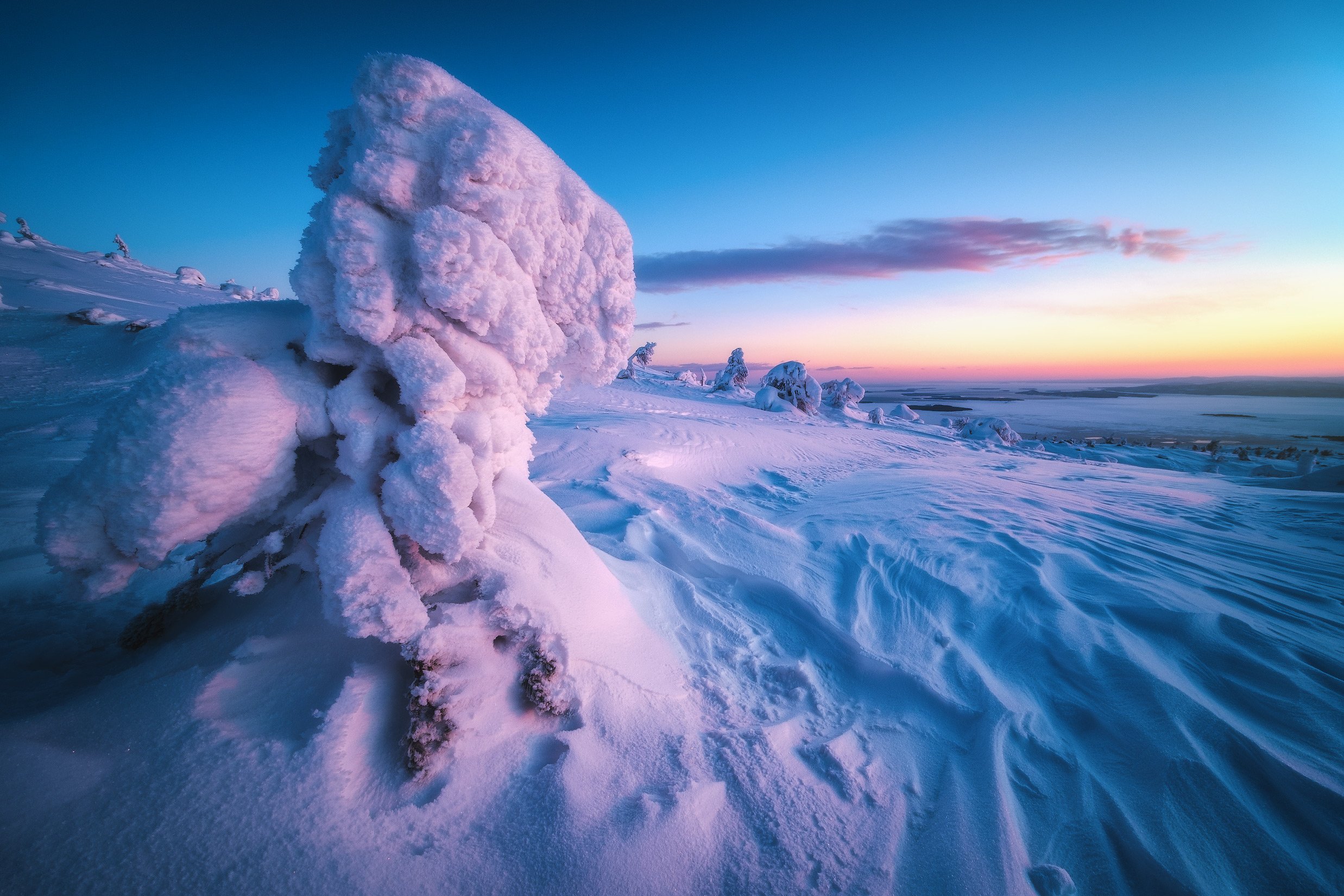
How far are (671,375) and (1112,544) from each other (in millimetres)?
18339

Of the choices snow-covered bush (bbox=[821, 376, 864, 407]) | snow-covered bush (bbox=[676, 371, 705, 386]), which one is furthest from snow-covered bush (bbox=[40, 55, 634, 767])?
snow-covered bush (bbox=[676, 371, 705, 386])

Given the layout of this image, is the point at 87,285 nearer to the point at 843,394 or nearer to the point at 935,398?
the point at 843,394

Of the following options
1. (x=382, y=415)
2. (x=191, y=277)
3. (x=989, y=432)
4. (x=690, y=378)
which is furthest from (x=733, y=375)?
(x=191, y=277)

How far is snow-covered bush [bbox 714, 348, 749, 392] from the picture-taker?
750 inches

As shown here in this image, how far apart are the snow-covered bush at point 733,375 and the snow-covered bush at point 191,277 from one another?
2258cm

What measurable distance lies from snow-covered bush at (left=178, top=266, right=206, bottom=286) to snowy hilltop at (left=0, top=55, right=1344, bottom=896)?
79.3 feet

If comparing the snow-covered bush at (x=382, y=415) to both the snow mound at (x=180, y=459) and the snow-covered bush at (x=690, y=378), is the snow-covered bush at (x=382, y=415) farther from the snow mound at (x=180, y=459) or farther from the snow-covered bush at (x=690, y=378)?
the snow-covered bush at (x=690, y=378)

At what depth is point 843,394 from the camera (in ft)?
55.9

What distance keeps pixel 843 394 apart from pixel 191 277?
2837cm

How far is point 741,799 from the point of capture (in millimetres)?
1973

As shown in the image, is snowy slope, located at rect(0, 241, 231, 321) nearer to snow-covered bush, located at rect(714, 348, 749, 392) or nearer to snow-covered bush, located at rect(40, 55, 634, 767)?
snow-covered bush, located at rect(40, 55, 634, 767)

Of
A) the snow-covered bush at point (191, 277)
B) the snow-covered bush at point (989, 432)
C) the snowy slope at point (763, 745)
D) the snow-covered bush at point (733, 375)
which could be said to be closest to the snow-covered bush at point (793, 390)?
the snow-covered bush at point (733, 375)

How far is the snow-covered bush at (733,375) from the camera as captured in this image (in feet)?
62.5

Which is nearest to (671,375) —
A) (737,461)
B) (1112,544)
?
(737,461)
